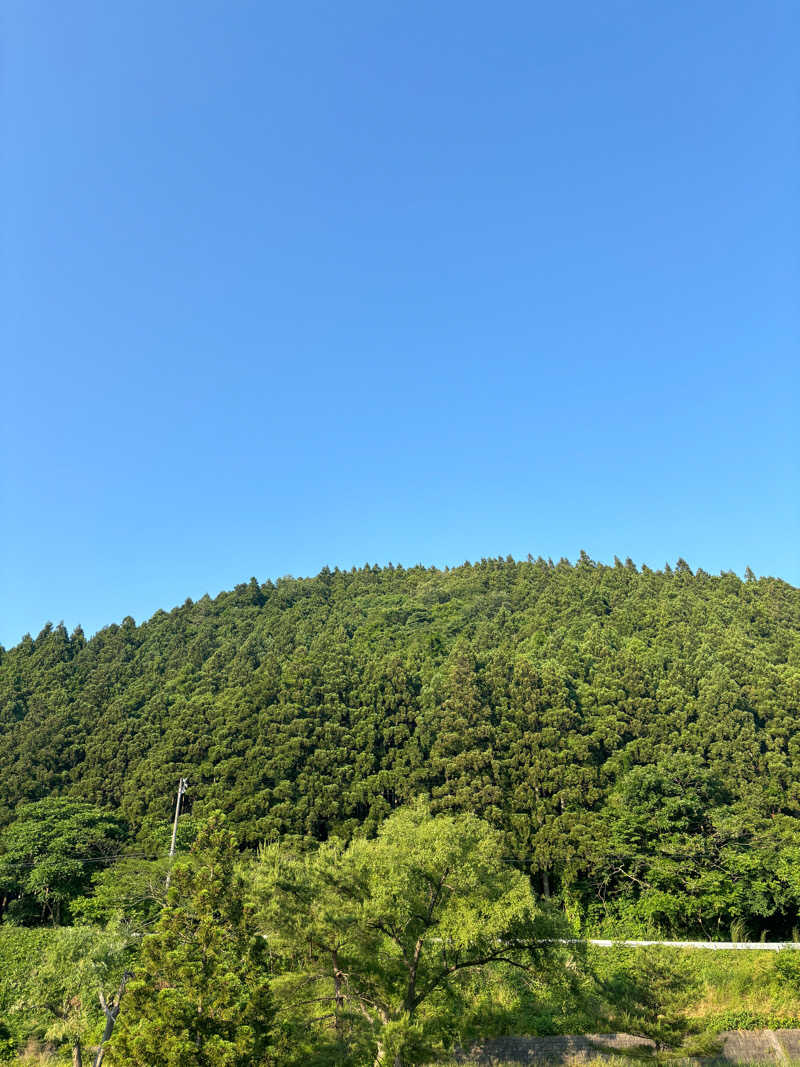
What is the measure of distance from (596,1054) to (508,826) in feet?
50.8

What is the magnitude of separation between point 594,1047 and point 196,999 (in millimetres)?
12967

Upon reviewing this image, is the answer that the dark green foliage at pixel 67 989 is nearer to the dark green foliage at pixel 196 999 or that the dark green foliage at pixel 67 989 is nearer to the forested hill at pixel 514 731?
the dark green foliage at pixel 196 999

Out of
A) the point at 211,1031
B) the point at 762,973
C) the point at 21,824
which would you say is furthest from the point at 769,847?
the point at 21,824

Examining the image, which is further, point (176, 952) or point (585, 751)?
point (585, 751)

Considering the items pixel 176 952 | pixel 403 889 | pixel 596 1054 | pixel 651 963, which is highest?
pixel 403 889

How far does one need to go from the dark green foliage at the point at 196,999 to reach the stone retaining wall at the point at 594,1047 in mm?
8294

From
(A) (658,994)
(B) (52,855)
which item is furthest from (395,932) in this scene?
(B) (52,855)

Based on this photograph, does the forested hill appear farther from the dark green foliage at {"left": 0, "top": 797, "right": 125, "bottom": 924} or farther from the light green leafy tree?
the light green leafy tree

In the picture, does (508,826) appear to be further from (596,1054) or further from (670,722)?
(596,1054)

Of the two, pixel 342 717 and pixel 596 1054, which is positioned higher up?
pixel 342 717

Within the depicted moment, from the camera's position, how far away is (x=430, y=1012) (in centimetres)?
1348

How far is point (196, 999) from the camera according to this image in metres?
12.1

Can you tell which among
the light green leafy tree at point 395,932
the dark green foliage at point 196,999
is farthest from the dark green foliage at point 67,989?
the light green leafy tree at point 395,932

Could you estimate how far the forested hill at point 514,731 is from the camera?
31.5 metres
